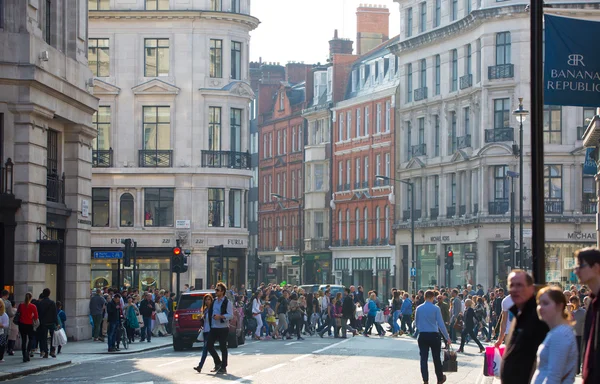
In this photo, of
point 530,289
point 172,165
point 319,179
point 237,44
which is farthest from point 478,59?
point 530,289

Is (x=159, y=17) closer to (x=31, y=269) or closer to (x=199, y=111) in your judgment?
(x=199, y=111)

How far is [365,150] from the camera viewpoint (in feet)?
291

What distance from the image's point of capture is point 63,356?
33469 millimetres

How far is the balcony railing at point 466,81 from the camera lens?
237 ft

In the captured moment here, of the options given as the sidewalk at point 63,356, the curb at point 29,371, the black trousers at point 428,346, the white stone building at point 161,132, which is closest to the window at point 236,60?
the white stone building at point 161,132

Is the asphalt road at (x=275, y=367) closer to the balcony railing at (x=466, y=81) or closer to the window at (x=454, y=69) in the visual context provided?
the balcony railing at (x=466, y=81)

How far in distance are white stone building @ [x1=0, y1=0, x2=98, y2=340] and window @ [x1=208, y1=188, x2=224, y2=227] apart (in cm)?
2407

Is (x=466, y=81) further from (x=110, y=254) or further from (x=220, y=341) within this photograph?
(x=220, y=341)

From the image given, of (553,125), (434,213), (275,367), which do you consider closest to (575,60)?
(275,367)

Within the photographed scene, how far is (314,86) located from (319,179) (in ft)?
25.4

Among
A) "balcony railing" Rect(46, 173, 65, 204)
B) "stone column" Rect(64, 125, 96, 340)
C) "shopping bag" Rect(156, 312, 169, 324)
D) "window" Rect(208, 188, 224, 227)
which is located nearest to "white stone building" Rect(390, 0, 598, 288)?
"window" Rect(208, 188, 224, 227)

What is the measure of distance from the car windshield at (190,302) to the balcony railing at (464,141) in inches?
1473

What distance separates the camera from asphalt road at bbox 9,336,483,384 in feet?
83.3

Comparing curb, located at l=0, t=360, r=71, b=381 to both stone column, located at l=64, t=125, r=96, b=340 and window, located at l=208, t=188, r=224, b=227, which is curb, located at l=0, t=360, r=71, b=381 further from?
window, located at l=208, t=188, r=224, b=227
